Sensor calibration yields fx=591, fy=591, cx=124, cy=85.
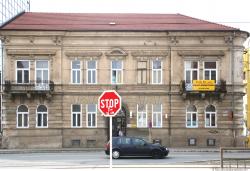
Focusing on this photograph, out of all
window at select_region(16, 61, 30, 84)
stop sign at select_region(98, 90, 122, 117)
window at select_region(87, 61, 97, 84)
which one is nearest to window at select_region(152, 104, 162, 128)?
window at select_region(87, 61, 97, 84)

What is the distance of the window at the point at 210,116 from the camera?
50125 mm

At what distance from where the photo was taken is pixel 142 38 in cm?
4984

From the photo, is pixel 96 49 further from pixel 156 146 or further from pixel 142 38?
pixel 156 146

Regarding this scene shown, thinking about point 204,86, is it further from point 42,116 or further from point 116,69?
point 42,116

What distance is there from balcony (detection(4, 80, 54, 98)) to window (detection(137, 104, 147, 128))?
7.53m

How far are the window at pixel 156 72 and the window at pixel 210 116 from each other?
4741mm

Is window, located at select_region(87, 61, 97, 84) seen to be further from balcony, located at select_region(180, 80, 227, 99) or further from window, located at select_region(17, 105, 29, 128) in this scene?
balcony, located at select_region(180, 80, 227, 99)

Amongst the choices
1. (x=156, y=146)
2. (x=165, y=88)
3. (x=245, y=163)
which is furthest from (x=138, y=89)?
(x=245, y=163)

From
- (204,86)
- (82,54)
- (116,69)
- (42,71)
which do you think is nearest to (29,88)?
(42,71)

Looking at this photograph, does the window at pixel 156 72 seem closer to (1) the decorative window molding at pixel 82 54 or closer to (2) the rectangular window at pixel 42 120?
(1) the decorative window molding at pixel 82 54

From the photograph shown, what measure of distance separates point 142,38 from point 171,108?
21.0 ft

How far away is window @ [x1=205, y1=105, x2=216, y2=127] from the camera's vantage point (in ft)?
164

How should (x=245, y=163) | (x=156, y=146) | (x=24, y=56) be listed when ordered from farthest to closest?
(x=24, y=56)
(x=156, y=146)
(x=245, y=163)

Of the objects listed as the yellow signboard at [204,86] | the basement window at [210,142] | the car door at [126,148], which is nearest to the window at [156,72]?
the yellow signboard at [204,86]
